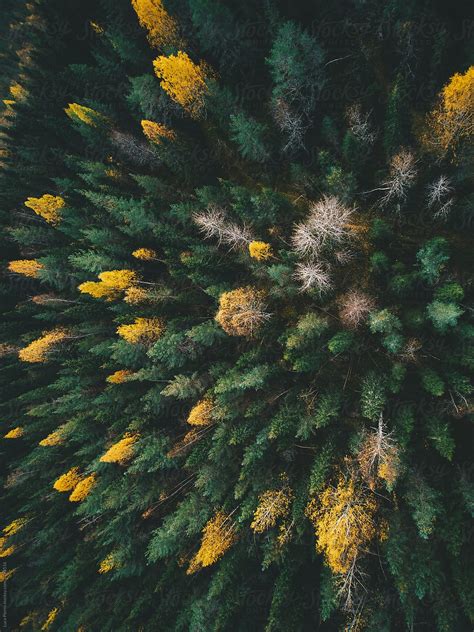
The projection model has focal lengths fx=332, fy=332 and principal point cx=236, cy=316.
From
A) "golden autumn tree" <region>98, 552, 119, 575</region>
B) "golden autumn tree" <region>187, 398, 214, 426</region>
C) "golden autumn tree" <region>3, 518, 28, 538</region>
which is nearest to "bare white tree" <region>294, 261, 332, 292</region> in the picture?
"golden autumn tree" <region>187, 398, 214, 426</region>

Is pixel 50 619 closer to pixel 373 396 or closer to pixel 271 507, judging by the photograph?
pixel 271 507

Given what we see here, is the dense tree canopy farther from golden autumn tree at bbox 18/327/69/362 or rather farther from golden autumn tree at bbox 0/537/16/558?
golden autumn tree at bbox 0/537/16/558

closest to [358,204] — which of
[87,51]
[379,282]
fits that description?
[379,282]

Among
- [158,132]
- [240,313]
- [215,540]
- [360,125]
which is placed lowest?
[215,540]

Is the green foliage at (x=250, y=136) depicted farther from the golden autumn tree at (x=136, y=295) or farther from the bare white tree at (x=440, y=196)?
the golden autumn tree at (x=136, y=295)

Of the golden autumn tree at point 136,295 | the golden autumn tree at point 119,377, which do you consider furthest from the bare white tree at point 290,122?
the golden autumn tree at point 119,377

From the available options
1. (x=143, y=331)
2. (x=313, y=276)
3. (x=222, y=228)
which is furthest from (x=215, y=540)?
(x=222, y=228)
